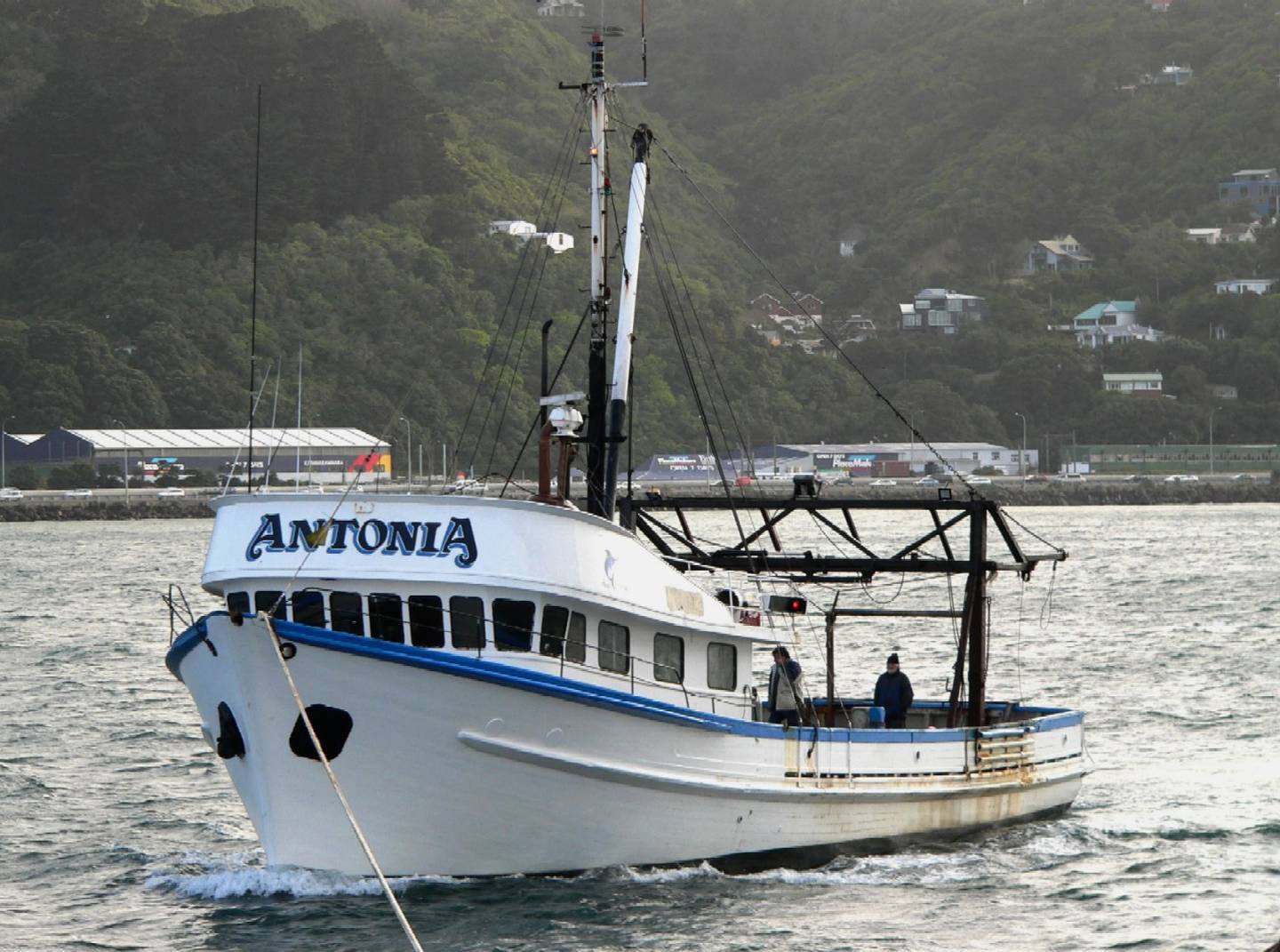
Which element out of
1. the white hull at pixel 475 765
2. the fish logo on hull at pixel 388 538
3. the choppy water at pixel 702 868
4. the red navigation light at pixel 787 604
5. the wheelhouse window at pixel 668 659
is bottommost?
the choppy water at pixel 702 868

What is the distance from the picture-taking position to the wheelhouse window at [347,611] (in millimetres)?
22938

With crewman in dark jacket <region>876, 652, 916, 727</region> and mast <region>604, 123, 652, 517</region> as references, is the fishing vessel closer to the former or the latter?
mast <region>604, 123, 652, 517</region>

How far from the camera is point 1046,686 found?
48156 mm

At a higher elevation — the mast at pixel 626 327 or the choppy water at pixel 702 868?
the mast at pixel 626 327

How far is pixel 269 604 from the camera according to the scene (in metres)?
23.2

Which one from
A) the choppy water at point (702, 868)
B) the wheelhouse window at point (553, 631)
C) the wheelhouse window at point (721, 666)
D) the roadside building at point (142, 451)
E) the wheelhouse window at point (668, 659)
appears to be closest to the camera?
the choppy water at point (702, 868)

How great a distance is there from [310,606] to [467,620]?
170cm

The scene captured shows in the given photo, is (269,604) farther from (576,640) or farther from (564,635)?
(576,640)

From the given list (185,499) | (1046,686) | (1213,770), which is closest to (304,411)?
(185,499)

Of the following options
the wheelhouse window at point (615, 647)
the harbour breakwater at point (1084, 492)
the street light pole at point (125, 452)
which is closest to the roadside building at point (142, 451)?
the street light pole at point (125, 452)

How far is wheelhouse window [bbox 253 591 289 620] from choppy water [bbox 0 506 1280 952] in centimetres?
283

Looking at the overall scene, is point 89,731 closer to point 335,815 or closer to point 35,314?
point 335,815

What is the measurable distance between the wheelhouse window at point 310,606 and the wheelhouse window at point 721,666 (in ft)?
15.9

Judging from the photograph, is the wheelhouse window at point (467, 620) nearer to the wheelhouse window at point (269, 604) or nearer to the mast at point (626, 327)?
the wheelhouse window at point (269, 604)
